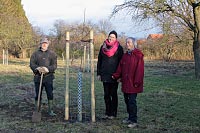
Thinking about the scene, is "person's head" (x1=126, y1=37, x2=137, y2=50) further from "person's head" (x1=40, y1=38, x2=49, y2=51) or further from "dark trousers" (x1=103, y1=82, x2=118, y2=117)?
"person's head" (x1=40, y1=38, x2=49, y2=51)

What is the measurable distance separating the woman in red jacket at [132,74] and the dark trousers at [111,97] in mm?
545

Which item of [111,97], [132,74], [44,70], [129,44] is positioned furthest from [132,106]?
[44,70]

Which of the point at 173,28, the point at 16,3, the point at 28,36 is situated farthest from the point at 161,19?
the point at 16,3

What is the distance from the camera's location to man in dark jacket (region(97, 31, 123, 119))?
6.84 m

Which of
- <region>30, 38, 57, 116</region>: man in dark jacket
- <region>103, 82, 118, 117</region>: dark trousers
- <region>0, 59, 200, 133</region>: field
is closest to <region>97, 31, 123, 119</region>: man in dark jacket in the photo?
<region>103, 82, 118, 117</region>: dark trousers

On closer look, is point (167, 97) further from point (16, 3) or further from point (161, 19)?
point (16, 3)

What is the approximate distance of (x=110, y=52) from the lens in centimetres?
684

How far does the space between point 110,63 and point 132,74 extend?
68 cm

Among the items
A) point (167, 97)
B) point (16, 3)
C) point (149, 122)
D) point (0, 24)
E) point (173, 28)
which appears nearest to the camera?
point (149, 122)

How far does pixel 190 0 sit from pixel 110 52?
10.9 m

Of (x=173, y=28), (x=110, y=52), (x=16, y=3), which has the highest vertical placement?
(x=16, y=3)

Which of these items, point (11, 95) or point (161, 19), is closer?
point (11, 95)

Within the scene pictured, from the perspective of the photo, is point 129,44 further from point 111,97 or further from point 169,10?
point 169,10

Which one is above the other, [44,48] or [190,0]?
[190,0]
